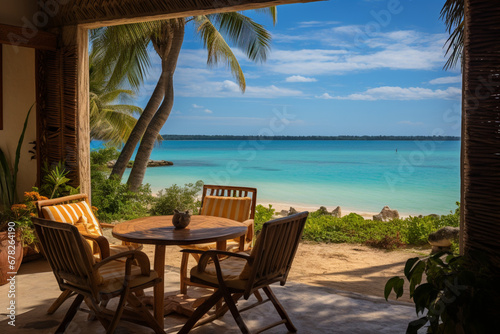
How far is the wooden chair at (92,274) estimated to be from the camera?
265 centimetres

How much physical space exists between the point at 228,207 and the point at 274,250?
1584 millimetres

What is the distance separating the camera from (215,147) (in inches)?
1411

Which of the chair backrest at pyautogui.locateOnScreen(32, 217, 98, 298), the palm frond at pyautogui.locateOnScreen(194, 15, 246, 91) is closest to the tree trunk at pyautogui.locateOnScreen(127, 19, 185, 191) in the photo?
the palm frond at pyautogui.locateOnScreen(194, 15, 246, 91)

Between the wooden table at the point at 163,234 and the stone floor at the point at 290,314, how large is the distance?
1.29 feet

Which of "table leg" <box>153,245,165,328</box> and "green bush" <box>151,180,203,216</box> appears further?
"green bush" <box>151,180,203,216</box>

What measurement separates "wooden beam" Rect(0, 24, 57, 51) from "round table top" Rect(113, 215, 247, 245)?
2509 mm

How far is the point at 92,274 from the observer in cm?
268

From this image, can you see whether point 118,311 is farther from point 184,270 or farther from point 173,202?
point 173,202

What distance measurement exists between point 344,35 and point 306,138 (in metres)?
8.24

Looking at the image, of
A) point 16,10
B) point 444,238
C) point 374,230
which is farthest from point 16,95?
point 444,238

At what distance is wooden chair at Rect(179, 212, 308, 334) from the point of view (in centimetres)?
276

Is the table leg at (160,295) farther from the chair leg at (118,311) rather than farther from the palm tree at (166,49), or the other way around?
the palm tree at (166,49)

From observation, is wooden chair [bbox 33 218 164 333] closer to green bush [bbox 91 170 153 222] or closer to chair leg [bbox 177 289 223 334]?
chair leg [bbox 177 289 223 334]

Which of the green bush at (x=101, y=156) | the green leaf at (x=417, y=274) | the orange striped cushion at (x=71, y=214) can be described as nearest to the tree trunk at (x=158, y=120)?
the green bush at (x=101, y=156)
